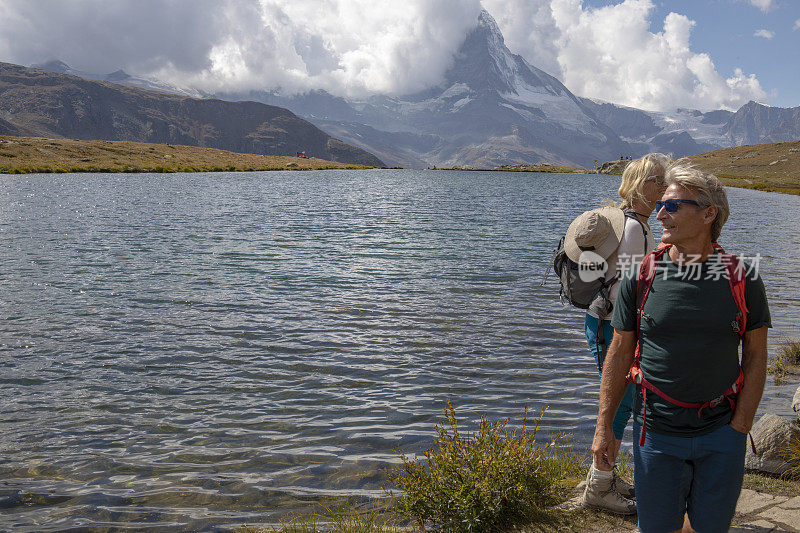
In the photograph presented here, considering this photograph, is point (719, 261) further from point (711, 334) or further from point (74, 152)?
point (74, 152)

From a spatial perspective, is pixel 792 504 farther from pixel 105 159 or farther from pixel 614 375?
pixel 105 159

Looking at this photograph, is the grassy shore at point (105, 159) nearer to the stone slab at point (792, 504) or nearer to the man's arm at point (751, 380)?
the stone slab at point (792, 504)

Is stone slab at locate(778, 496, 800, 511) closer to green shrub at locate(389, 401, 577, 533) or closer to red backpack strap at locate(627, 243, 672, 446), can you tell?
green shrub at locate(389, 401, 577, 533)

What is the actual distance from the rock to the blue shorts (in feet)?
13.8

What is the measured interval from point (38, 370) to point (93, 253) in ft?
55.3

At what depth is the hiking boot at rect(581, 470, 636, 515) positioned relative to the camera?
6488 millimetres

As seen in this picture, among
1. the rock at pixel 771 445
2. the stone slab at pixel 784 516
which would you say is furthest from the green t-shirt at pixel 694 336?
the rock at pixel 771 445

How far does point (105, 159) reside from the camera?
134 meters

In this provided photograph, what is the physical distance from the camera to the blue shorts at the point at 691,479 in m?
4.18

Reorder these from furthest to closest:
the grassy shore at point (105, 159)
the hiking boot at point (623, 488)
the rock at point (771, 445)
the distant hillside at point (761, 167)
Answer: the distant hillside at point (761, 167) < the grassy shore at point (105, 159) < the rock at point (771, 445) < the hiking boot at point (623, 488)

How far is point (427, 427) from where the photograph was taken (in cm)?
1030

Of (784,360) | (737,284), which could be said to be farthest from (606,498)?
(784,360)

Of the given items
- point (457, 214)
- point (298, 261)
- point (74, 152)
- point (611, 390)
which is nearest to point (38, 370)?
point (611, 390)

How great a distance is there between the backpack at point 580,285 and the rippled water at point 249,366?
4193 millimetres
